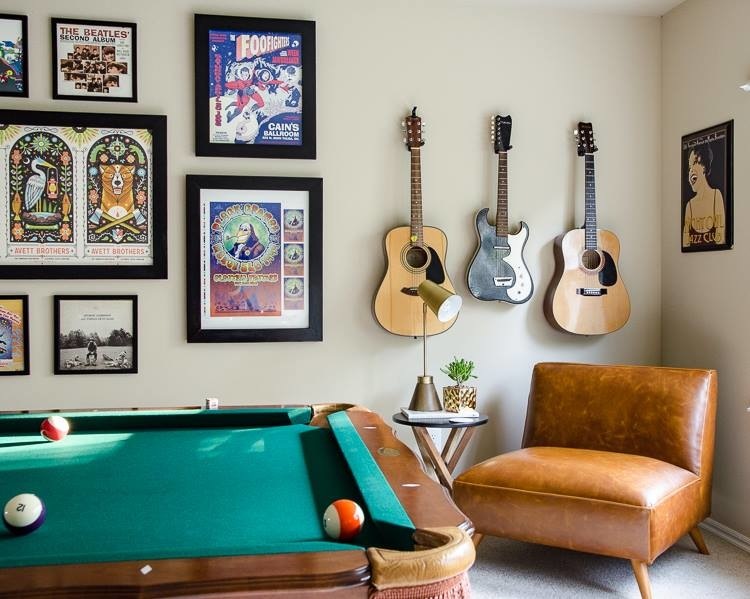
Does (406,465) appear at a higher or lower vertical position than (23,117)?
lower

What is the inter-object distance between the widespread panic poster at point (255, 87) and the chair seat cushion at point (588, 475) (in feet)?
5.99

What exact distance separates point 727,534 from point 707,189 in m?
1.61

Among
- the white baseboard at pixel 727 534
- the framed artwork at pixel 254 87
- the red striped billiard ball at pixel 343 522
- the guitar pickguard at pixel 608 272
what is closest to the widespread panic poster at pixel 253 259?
the framed artwork at pixel 254 87

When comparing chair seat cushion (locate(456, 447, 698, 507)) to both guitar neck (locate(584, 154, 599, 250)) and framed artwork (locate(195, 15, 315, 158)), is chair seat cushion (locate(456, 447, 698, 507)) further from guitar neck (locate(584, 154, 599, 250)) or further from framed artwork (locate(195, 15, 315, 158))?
framed artwork (locate(195, 15, 315, 158))

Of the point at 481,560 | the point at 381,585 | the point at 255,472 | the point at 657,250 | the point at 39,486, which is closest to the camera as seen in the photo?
the point at 381,585

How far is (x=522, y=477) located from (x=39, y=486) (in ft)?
5.84

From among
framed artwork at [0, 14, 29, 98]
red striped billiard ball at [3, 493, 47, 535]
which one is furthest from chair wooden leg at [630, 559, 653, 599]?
framed artwork at [0, 14, 29, 98]

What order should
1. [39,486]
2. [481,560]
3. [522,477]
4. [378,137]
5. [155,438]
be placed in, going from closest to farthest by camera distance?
[39,486] < [155,438] < [522,477] < [481,560] < [378,137]

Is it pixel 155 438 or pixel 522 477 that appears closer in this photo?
pixel 155 438

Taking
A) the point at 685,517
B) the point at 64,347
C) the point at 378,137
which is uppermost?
the point at 378,137

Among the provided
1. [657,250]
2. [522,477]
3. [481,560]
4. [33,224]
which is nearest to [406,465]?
[522,477]

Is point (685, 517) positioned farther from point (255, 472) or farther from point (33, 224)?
point (33, 224)

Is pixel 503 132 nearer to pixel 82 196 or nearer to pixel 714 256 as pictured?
pixel 714 256

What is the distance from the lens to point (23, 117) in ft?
11.3
